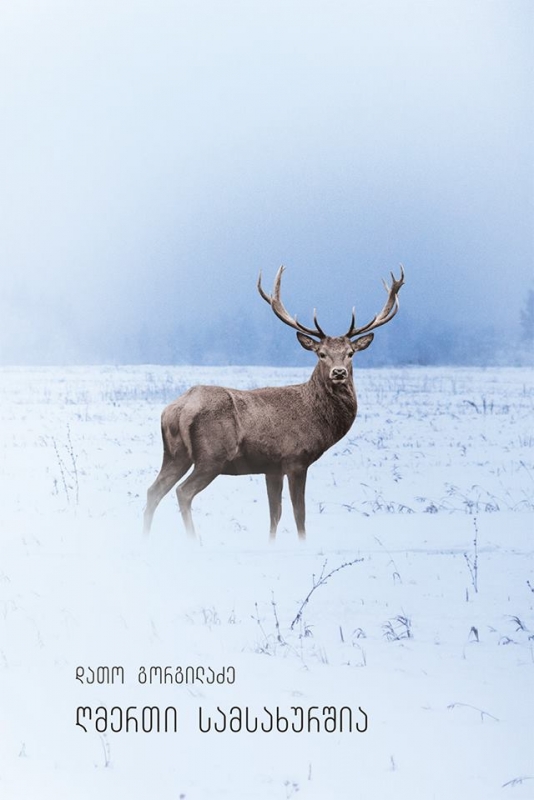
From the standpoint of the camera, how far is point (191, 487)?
6.41 m

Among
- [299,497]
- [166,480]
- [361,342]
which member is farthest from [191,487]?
[361,342]

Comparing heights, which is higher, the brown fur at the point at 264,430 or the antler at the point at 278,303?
the antler at the point at 278,303

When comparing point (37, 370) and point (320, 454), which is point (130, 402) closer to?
point (37, 370)

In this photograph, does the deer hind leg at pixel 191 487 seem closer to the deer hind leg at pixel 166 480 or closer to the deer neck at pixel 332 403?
the deer hind leg at pixel 166 480

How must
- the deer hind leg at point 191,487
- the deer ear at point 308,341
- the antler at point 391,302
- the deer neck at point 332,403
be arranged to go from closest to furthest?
1. the deer hind leg at point 191,487
2. the deer ear at point 308,341
3. the deer neck at point 332,403
4. the antler at point 391,302

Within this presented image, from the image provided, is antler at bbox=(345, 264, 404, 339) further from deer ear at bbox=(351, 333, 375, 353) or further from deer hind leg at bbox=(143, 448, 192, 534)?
deer hind leg at bbox=(143, 448, 192, 534)

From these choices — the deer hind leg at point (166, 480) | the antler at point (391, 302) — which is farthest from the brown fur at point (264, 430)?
the antler at point (391, 302)

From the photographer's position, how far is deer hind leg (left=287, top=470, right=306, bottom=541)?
21.4 feet

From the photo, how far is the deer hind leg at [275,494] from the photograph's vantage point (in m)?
6.58

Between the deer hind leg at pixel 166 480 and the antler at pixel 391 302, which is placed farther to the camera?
the antler at pixel 391 302

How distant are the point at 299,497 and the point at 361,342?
99 cm

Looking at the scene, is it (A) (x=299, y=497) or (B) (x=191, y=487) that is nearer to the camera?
(B) (x=191, y=487)

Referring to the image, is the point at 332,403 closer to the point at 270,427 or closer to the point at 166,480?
the point at 270,427

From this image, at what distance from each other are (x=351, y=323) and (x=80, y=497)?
2004 millimetres
